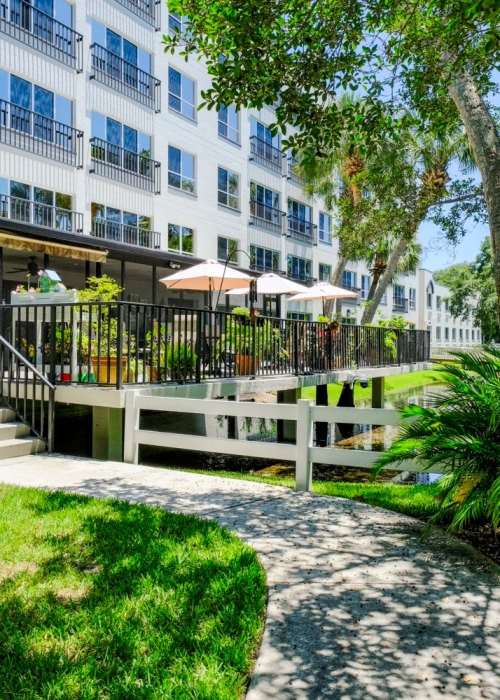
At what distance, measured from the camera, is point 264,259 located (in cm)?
3195

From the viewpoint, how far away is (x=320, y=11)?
7492 millimetres

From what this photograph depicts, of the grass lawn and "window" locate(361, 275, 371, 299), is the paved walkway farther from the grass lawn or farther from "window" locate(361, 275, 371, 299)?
"window" locate(361, 275, 371, 299)

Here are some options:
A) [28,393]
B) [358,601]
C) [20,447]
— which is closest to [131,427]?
[20,447]

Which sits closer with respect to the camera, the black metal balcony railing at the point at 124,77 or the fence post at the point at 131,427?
the fence post at the point at 131,427

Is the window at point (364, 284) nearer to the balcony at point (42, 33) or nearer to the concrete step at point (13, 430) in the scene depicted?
the balcony at point (42, 33)

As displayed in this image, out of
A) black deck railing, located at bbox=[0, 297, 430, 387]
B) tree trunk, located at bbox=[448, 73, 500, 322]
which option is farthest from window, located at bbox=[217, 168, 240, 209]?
tree trunk, located at bbox=[448, 73, 500, 322]

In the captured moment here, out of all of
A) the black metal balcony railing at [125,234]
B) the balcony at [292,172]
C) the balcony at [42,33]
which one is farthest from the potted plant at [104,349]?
the balcony at [292,172]

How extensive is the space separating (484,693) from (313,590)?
4.60 ft

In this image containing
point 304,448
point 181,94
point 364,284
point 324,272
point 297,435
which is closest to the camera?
point 304,448

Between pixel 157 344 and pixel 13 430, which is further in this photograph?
pixel 157 344

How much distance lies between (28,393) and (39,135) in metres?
12.2

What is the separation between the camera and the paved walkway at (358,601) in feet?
10.1

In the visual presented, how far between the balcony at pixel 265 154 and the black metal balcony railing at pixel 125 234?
988 cm

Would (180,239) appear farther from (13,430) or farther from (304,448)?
(304,448)
